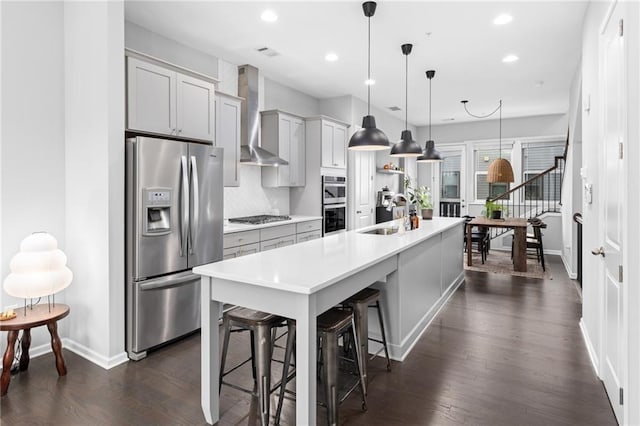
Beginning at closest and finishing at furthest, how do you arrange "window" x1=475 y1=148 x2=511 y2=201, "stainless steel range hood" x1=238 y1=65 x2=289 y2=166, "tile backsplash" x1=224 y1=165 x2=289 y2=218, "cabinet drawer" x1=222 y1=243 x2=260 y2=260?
"cabinet drawer" x1=222 y1=243 x2=260 y2=260
"stainless steel range hood" x1=238 y1=65 x2=289 y2=166
"tile backsplash" x1=224 y1=165 x2=289 y2=218
"window" x1=475 y1=148 x2=511 y2=201

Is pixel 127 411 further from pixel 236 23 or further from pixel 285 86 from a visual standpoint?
pixel 285 86

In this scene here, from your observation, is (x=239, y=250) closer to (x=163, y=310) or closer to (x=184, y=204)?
(x=184, y=204)

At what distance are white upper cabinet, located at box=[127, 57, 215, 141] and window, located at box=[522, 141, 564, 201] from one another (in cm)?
734

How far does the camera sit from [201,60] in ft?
15.1

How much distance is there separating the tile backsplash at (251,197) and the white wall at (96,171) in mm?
2000

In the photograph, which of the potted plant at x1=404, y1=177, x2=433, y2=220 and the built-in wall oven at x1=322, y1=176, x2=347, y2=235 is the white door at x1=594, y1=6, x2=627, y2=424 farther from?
the built-in wall oven at x1=322, y1=176, x2=347, y2=235

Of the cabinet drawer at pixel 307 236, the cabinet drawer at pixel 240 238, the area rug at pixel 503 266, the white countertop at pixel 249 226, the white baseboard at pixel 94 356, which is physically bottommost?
the white baseboard at pixel 94 356

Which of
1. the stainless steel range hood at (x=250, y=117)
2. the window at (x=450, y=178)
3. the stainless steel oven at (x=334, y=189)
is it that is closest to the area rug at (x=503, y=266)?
the window at (x=450, y=178)

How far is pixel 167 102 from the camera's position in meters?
3.50

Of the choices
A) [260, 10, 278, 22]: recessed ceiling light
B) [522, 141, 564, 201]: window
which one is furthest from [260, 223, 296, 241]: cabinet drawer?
[522, 141, 564, 201]: window

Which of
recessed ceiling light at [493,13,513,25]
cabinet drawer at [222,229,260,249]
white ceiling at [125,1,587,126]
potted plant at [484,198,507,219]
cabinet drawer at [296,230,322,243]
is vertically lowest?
cabinet drawer at [296,230,322,243]

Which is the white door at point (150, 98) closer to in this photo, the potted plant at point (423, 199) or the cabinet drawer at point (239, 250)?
the cabinet drawer at point (239, 250)

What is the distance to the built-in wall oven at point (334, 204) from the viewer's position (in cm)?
588

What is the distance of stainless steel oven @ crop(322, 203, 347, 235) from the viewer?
5891 mm
